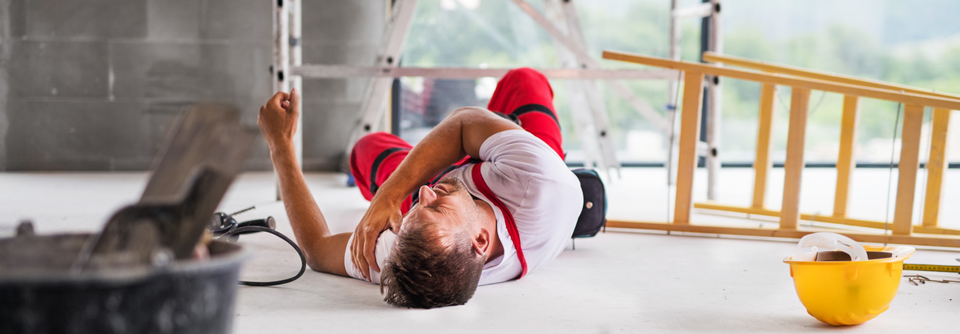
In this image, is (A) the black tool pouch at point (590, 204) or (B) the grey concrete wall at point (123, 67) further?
(B) the grey concrete wall at point (123, 67)

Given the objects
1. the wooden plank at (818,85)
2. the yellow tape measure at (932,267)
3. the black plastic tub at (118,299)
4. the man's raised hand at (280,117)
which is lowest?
the yellow tape measure at (932,267)

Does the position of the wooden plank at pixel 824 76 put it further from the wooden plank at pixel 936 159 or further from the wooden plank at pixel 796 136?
the wooden plank at pixel 796 136

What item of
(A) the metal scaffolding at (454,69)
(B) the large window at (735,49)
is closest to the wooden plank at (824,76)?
(A) the metal scaffolding at (454,69)

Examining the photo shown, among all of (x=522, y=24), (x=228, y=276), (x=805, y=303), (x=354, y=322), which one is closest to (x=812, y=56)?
(x=522, y=24)

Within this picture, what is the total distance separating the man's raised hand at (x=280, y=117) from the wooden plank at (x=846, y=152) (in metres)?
1.96

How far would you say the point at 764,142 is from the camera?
258 centimetres

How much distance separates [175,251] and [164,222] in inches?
1.1

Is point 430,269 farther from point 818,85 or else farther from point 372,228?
point 818,85

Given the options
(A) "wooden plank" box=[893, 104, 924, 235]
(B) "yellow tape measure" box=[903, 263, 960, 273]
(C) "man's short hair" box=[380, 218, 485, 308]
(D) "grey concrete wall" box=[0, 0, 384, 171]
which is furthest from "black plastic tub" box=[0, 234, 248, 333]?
(D) "grey concrete wall" box=[0, 0, 384, 171]

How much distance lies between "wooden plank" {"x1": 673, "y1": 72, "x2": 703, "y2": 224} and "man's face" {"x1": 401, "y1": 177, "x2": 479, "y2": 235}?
1.09 metres

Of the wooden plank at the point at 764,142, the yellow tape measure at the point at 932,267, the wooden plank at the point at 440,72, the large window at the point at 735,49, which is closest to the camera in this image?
the yellow tape measure at the point at 932,267

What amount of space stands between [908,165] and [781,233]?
0.43 m

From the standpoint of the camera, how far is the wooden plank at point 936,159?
6.44 ft

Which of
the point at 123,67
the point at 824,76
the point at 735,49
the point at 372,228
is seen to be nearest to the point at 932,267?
the point at 824,76
